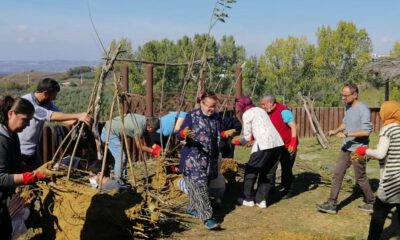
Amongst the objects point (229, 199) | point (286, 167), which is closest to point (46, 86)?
point (229, 199)

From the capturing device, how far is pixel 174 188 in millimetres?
5508

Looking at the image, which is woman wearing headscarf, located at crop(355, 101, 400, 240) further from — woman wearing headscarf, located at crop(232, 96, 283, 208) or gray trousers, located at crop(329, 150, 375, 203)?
woman wearing headscarf, located at crop(232, 96, 283, 208)

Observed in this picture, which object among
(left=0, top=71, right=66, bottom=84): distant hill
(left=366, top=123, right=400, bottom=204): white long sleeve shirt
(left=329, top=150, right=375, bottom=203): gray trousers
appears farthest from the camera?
(left=0, top=71, right=66, bottom=84): distant hill

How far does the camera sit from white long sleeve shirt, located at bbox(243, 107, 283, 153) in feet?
17.8

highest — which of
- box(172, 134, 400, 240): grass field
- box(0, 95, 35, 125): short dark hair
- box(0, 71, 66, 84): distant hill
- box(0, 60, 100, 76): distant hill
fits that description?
box(0, 60, 100, 76): distant hill

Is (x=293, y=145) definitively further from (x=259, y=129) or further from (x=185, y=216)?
(x=185, y=216)

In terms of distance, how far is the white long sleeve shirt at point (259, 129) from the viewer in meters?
5.43

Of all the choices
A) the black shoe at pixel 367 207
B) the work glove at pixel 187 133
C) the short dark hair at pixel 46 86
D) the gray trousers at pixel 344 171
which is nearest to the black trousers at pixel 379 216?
the gray trousers at pixel 344 171

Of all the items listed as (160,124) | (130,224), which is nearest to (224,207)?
(160,124)

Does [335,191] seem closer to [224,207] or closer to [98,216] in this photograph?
[224,207]

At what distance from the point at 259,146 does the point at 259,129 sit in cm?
21

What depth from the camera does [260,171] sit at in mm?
5660

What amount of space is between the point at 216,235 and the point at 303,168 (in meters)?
4.14

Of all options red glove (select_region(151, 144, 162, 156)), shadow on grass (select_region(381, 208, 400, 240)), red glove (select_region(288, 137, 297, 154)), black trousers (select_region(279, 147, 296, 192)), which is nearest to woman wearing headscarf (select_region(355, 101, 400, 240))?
shadow on grass (select_region(381, 208, 400, 240))
